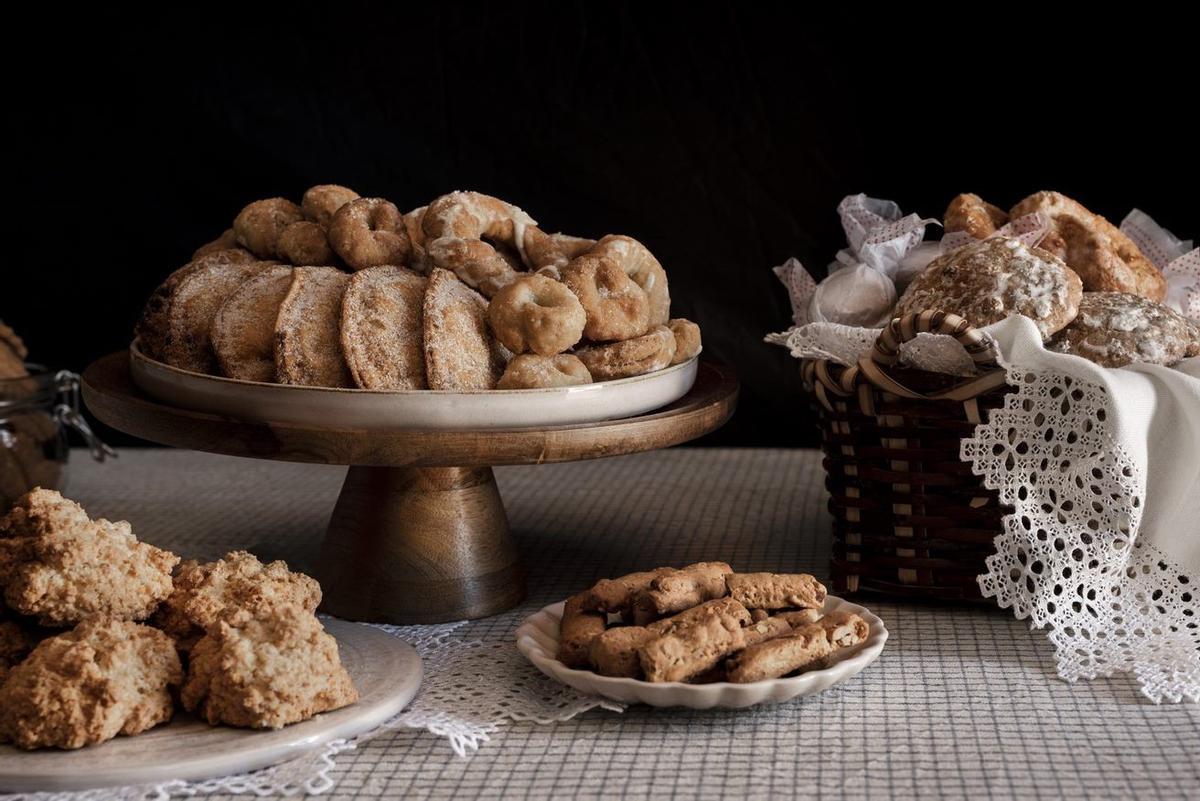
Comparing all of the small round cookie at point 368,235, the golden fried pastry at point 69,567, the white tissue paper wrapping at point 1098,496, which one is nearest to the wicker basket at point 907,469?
the white tissue paper wrapping at point 1098,496

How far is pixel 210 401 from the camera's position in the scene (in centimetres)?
135

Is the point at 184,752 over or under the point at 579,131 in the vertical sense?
under

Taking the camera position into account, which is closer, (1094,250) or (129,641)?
(129,641)

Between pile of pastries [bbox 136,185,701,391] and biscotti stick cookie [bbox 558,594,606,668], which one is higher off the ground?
pile of pastries [bbox 136,185,701,391]

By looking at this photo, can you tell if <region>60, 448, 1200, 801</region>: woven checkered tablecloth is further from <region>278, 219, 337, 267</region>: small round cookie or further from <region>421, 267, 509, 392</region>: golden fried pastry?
<region>278, 219, 337, 267</region>: small round cookie

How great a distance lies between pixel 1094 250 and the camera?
154cm

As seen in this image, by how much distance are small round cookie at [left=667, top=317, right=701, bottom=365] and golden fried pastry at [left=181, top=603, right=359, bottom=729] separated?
1.72 feet

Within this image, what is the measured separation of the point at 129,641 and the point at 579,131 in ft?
4.77

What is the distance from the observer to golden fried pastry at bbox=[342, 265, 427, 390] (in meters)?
1.33

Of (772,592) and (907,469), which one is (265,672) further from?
(907,469)

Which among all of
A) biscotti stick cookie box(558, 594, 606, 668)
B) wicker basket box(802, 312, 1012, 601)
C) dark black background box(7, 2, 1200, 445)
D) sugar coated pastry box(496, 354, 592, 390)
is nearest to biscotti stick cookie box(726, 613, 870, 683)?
biscotti stick cookie box(558, 594, 606, 668)

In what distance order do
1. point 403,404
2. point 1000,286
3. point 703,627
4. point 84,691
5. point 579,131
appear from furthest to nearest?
1. point 579,131
2. point 1000,286
3. point 403,404
4. point 703,627
5. point 84,691

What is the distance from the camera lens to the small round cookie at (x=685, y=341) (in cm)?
149

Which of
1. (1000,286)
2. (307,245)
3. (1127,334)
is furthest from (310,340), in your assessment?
(1127,334)
